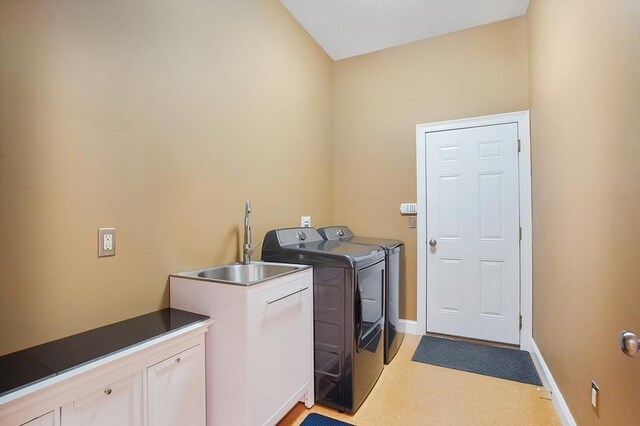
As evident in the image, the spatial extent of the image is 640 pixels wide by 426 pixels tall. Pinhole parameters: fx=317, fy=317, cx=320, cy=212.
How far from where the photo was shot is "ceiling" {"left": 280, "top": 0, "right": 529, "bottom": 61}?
8.91 feet

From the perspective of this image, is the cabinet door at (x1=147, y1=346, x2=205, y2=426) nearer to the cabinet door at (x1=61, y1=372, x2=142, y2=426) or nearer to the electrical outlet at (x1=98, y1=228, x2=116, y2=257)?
the cabinet door at (x1=61, y1=372, x2=142, y2=426)

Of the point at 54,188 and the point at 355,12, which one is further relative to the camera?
the point at 355,12

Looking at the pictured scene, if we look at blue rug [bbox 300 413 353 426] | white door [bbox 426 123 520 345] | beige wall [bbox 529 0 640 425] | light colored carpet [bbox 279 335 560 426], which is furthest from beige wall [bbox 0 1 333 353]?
beige wall [bbox 529 0 640 425]

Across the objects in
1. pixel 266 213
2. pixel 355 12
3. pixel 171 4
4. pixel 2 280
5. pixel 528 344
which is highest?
pixel 355 12

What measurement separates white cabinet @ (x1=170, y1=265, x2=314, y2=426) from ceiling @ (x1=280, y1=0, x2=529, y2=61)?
2.38m

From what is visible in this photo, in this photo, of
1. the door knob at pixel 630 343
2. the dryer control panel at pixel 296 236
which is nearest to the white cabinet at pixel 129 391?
the dryer control panel at pixel 296 236

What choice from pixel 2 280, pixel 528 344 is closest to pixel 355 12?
pixel 2 280

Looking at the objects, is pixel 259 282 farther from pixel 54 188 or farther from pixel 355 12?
pixel 355 12

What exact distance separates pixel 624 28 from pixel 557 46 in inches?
39.4

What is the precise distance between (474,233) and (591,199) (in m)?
1.64

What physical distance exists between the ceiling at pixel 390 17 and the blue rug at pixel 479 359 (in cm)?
303

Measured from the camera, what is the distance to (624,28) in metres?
1.12

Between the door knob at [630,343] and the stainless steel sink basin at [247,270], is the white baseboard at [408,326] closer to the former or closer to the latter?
the stainless steel sink basin at [247,270]

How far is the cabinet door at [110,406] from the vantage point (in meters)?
1.02
